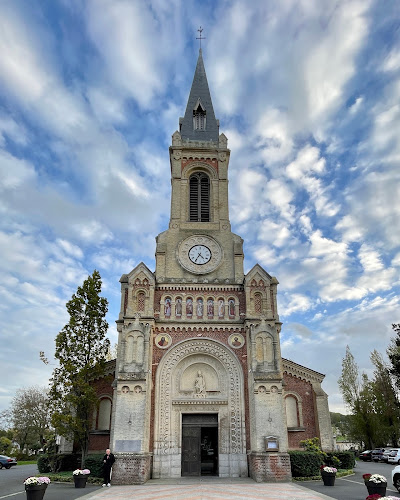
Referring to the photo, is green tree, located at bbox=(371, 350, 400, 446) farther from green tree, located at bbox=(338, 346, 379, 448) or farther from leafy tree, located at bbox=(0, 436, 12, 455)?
leafy tree, located at bbox=(0, 436, 12, 455)

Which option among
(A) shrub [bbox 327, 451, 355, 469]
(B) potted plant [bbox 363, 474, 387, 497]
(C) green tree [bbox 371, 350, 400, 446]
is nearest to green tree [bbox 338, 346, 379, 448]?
(C) green tree [bbox 371, 350, 400, 446]

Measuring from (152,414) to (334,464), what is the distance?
11.7 meters

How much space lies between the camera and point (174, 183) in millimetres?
29766

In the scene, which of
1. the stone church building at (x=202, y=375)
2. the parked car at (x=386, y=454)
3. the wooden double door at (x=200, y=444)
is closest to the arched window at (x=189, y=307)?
the stone church building at (x=202, y=375)

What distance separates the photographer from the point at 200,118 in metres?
33.0

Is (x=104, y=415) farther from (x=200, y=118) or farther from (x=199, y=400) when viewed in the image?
(x=200, y=118)

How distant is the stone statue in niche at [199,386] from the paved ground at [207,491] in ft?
14.4

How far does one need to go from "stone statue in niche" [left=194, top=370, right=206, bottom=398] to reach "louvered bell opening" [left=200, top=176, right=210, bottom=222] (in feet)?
37.0

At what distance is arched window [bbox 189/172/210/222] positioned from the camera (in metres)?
29.2

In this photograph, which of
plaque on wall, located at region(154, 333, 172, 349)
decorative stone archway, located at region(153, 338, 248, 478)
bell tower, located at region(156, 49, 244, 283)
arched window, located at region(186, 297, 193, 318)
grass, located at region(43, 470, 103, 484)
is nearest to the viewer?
grass, located at region(43, 470, 103, 484)

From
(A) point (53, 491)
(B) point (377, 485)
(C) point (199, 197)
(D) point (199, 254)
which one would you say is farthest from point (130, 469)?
(C) point (199, 197)

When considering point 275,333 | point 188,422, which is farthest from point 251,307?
point 188,422

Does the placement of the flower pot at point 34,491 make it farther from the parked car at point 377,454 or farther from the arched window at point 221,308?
the parked car at point 377,454

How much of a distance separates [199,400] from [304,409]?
310 inches
